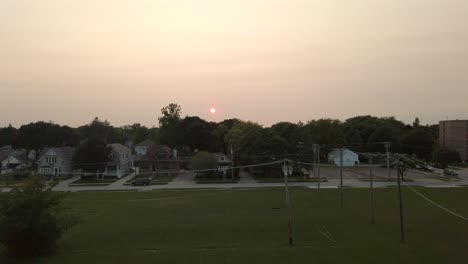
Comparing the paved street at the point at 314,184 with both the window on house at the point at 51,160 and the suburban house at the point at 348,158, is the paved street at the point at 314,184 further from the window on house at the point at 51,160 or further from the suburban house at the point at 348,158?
the suburban house at the point at 348,158

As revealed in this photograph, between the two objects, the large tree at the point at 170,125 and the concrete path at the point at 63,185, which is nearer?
the concrete path at the point at 63,185

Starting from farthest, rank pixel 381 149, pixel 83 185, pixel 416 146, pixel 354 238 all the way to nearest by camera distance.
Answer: pixel 381 149 < pixel 416 146 < pixel 83 185 < pixel 354 238

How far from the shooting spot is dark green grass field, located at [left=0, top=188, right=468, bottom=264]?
2256cm

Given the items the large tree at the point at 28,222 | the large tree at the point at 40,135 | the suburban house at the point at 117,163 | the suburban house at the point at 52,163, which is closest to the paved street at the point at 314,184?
the suburban house at the point at 52,163

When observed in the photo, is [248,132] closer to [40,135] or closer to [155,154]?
[155,154]

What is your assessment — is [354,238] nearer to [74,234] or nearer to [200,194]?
[74,234]

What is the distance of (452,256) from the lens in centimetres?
2200

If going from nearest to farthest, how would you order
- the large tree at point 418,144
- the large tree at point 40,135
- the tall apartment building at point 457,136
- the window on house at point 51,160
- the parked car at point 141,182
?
1. the parked car at point 141,182
2. the window on house at point 51,160
3. the large tree at point 418,144
4. the large tree at point 40,135
5. the tall apartment building at point 457,136

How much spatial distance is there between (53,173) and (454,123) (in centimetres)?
10300

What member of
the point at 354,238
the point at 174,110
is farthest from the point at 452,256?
the point at 174,110

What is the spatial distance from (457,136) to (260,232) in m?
112

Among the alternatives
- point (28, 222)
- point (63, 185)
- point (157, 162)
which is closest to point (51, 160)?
point (63, 185)

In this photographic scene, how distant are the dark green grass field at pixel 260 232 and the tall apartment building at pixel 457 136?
80.0 m

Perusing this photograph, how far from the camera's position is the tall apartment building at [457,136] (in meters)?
123
